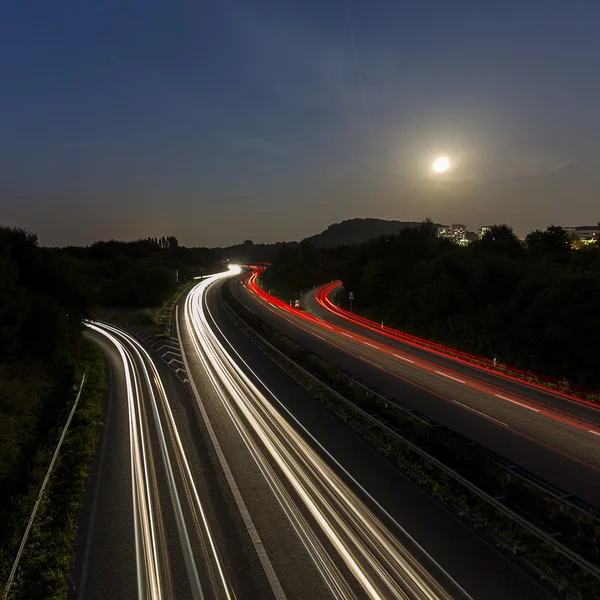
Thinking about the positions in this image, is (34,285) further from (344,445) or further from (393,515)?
(393,515)

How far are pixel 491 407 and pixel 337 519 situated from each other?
12.5 m

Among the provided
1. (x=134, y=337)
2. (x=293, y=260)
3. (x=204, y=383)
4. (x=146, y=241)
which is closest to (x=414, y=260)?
(x=134, y=337)

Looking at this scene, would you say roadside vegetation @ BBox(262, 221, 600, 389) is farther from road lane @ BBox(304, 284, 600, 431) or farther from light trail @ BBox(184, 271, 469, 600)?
light trail @ BBox(184, 271, 469, 600)

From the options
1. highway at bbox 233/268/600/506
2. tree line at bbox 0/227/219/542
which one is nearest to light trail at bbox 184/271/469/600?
highway at bbox 233/268/600/506

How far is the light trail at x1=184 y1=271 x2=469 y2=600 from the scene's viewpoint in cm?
869

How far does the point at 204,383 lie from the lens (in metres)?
24.6

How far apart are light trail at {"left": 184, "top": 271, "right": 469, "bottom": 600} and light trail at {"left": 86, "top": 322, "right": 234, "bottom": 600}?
2.28m

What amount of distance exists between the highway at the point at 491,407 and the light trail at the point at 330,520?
257 inches

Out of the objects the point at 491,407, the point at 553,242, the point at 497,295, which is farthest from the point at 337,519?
the point at 553,242

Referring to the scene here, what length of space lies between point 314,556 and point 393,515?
2.65 meters

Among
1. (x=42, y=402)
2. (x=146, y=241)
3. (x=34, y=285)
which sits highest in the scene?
(x=146, y=241)

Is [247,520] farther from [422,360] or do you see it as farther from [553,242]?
[553,242]

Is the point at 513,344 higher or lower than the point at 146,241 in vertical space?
lower

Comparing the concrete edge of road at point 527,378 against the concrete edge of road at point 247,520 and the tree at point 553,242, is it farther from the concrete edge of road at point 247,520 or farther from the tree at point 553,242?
the tree at point 553,242
